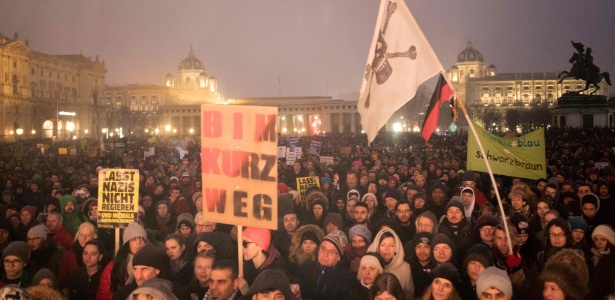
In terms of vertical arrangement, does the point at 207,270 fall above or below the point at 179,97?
below

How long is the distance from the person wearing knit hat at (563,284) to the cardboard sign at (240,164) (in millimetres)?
2046

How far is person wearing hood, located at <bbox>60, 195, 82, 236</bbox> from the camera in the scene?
27.8 ft

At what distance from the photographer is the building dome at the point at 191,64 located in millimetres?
156875

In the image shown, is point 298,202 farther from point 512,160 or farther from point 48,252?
point 48,252

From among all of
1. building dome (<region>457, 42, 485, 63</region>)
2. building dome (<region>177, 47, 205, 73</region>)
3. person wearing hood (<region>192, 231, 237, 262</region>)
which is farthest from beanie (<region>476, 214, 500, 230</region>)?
building dome (<region>457, 42, 485, 63</region>)

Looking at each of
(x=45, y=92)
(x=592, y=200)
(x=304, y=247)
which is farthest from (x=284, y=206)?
(x=45, y=92)

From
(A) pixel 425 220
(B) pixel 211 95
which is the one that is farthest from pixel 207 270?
(B) pixel 211 95

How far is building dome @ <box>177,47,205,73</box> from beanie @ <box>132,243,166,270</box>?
15549 cm

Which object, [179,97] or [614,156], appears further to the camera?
[179,97]

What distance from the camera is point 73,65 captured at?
90938mm

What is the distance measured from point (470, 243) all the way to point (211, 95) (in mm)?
156083

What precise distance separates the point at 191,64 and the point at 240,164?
156 metres

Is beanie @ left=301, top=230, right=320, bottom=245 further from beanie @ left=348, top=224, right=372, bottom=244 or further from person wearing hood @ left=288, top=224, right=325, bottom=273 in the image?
beanie @ left=348, top=224, right=372, bottom=244

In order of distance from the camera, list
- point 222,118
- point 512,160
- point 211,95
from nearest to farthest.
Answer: point 222,118 → point 512,160 → point 211,95
